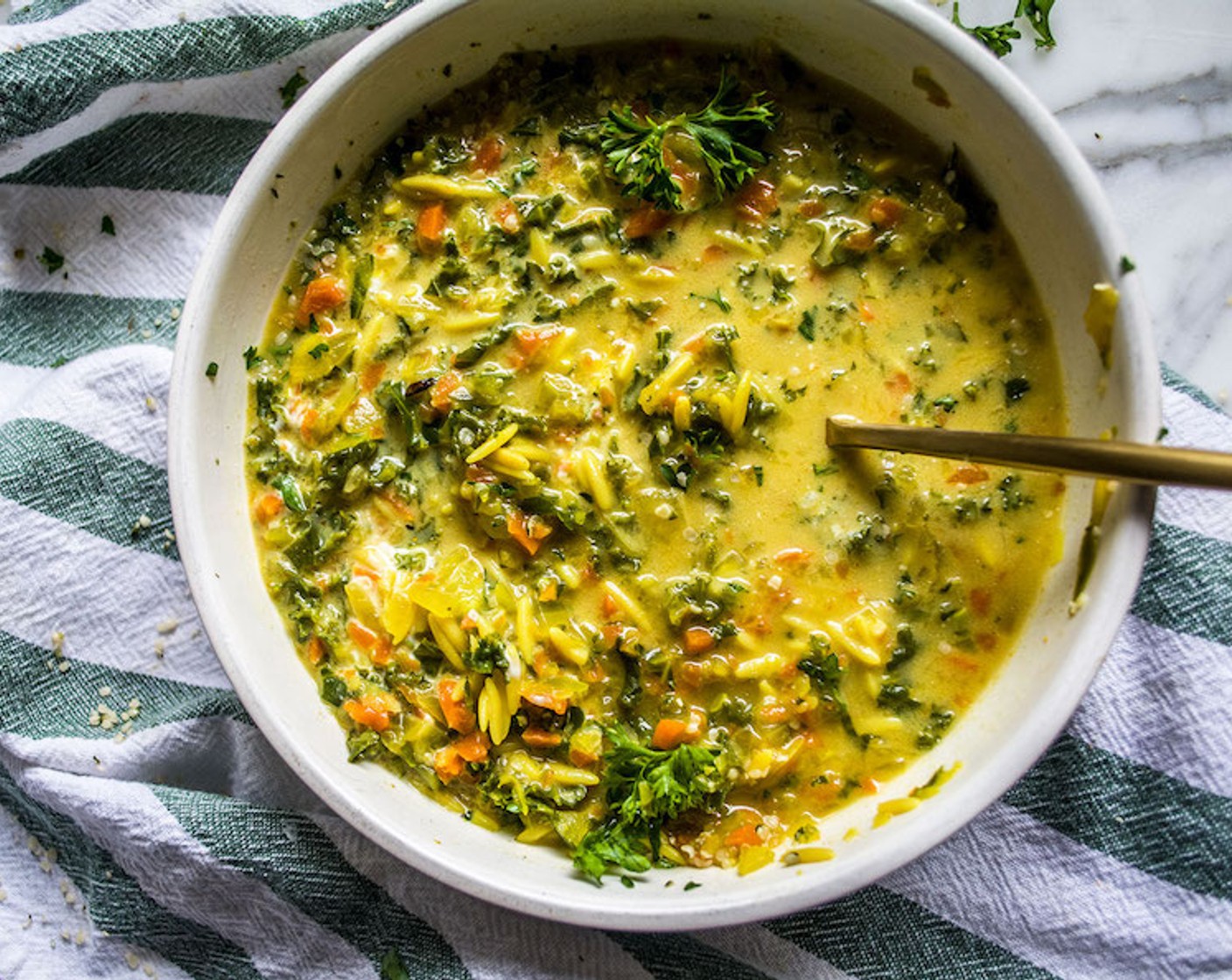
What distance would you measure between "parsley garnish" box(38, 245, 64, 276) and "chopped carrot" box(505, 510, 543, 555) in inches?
72.0

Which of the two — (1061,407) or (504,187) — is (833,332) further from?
(504,187)

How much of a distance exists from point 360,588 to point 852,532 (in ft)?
4.52

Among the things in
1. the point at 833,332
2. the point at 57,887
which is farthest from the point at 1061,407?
the point at 57,887

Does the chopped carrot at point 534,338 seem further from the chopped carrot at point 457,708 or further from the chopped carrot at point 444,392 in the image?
the chopped carrot at point 457,708

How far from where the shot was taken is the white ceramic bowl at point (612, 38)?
10.8 ft

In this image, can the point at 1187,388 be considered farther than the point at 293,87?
No

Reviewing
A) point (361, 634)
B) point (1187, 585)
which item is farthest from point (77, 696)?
point (1187, 585)

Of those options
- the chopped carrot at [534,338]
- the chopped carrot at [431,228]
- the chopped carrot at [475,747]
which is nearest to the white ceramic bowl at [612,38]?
the chopped carrot at [475,747]

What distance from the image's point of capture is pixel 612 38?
3930 mm

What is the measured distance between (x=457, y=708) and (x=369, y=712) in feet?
0.86

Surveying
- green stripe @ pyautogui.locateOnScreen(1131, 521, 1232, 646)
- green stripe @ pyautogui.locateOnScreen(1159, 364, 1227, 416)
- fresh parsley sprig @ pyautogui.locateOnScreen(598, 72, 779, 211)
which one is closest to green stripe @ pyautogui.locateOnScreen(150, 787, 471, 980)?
fresh parsley sprig @ pyautogui.locateOnScreen(598, 72, 779, 211)

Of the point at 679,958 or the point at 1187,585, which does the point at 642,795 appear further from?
the point at 1187,585

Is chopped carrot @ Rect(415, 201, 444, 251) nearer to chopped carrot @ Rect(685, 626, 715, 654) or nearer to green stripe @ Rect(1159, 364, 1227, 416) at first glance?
chopped carrot @ Rect(685, 626, 715, 654)

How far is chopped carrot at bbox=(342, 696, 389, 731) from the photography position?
3752 millimetres
